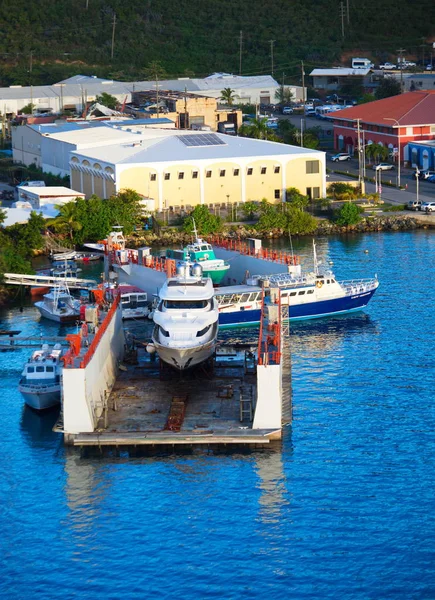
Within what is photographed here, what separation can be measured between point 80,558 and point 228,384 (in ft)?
33.5

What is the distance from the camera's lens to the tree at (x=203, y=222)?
60.7 metres

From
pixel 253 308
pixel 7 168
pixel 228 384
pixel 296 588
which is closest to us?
pixel 296 588

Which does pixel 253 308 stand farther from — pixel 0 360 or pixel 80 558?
pixel 80 558

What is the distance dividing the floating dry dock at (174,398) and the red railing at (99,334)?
0.04 m

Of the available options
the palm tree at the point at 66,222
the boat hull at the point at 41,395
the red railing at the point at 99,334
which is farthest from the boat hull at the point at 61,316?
the palm tree at the point at 66,222

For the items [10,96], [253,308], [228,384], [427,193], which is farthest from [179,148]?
[10,96]

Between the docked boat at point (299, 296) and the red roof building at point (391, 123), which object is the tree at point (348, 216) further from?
the docked boat at point (299, 296)

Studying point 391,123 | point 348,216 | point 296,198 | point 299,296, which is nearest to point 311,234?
point 348,216

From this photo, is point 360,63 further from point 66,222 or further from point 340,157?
point 66,222

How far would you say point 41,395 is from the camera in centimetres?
3584

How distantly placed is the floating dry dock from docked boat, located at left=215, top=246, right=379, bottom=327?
5.98 meters

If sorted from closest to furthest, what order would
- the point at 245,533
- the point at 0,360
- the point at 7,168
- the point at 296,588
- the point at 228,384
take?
1. the point at 296,588
2. the point at 245,533
3. the point at 228,384
4. the point at 0,360
5. the point at 7,168

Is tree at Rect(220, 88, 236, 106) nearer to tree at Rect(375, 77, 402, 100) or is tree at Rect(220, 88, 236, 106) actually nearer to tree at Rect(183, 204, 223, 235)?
tree at Rect(375, 77, 402, 100)

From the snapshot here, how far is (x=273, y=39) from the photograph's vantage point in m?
127
